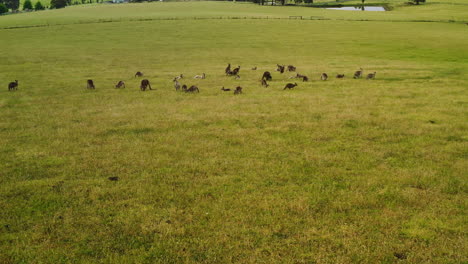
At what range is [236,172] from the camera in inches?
427

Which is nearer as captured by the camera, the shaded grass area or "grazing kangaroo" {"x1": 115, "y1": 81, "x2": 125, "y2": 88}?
"grazing kangaroo" {"x1": 115, "y1": 81, "x2": 125, "y2": 88}

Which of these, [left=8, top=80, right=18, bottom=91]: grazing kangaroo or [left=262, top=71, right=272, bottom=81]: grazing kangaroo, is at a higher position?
[left=262, top=71, right=272, bottom=81]: grazing kangaroo

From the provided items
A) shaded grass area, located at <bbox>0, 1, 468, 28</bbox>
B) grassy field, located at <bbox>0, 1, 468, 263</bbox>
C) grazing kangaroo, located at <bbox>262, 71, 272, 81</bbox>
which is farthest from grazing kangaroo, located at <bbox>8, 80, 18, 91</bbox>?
shaded grass area, located at <bbox>0, 1, 468, 28</bbox>

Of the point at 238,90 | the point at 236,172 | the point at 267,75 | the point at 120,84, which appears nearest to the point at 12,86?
the point at 120,84

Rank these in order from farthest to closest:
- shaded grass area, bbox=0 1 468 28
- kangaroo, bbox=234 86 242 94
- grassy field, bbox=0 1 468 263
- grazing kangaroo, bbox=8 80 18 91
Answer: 1. shaded grass area, bbox=0 1 468 28
2. grazing kangaroo, bbox=8 80 18 91
3. kangaroo, bbox=234 86 242 94
4. grassy field, bbox=0 1 468 263

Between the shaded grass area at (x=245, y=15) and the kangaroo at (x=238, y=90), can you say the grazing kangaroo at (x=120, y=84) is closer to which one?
the kangaroo at (x=238, y=90)

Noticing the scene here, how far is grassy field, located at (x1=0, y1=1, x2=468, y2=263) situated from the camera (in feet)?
24.9

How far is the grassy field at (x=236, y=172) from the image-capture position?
7590 mm

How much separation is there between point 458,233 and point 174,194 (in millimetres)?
6828

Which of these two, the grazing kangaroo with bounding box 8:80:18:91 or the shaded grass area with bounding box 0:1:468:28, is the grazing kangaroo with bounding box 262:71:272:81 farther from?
the shaded grass area with bounding box 0:1:468:28

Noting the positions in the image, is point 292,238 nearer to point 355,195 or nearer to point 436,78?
point 355,195

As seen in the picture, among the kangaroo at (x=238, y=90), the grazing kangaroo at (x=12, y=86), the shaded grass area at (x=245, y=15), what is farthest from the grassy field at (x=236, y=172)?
the shaded grass area at (x=245, y=15)

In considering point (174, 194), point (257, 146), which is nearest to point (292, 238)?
point (174, 194)

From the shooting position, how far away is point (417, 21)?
83.4m
